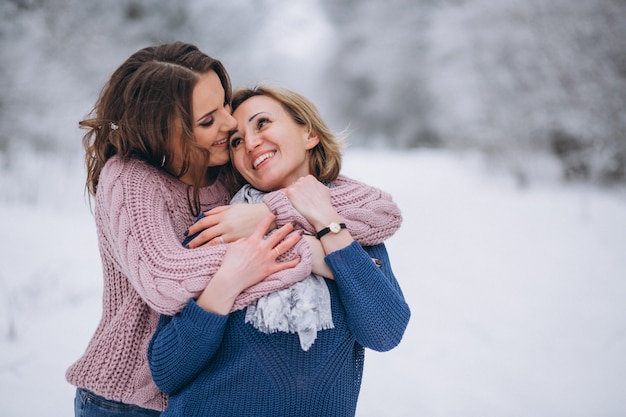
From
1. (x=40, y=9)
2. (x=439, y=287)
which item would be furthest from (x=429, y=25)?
(x=40, y=9)

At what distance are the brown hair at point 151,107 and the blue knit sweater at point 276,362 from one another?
502 millimetres

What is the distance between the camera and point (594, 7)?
466 cm

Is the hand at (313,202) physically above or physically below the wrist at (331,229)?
above

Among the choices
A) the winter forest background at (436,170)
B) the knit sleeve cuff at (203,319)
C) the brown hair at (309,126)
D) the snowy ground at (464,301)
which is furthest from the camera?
the winter forest background at (436,170)

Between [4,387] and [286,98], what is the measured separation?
92.2 inches

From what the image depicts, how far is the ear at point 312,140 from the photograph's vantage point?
1.55m

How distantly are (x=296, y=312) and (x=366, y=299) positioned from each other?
0.18 m

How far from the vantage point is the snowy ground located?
2611 millimetres

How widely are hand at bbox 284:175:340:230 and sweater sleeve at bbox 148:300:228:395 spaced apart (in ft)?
1.16

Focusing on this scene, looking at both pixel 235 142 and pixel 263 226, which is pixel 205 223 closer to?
pixel 263 226

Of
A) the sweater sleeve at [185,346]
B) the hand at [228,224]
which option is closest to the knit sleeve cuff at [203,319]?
the sweater sleeve at [185,346]

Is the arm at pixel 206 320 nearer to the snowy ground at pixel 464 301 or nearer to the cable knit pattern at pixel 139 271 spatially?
the cable knit pattern at pixel 139 271

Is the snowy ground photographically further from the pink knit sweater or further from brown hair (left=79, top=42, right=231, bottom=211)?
brown hair (left=79, top=42, right=231, bottom=211)

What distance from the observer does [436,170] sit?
22.2 ft
